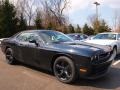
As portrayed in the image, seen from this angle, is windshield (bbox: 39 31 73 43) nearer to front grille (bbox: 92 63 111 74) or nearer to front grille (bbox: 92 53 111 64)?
front grille (bbox: 92 53 111 64)

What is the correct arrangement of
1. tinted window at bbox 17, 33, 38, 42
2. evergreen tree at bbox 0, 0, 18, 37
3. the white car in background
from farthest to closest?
evergreen tree at bbox 0, 0, 18, 37 → the white car in background → tinted window at bbox 17, 33, 38, 42

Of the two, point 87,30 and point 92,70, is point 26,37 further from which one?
point 87,30

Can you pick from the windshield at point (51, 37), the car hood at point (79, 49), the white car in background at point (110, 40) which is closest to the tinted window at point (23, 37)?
the windshield at point (51, 37)

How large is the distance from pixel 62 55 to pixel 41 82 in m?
0.92

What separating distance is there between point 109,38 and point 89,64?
275 inches

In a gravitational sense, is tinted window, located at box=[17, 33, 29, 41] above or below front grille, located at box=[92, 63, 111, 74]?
above

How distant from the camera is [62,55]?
618 centimetres

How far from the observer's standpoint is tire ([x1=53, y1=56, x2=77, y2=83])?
19.3ft

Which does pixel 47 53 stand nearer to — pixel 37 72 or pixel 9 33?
pixel 37 72

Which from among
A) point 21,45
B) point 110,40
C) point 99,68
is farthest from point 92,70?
point 110,40

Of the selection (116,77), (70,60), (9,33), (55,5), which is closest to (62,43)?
(70,60)

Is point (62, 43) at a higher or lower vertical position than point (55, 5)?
lower

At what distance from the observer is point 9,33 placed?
101 feet

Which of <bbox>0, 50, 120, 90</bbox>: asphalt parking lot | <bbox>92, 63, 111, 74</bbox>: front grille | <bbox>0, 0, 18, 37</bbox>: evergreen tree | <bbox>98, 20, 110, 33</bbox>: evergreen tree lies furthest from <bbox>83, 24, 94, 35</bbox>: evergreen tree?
<bbox>92, 63, 111, 74</bbox>: front grille
